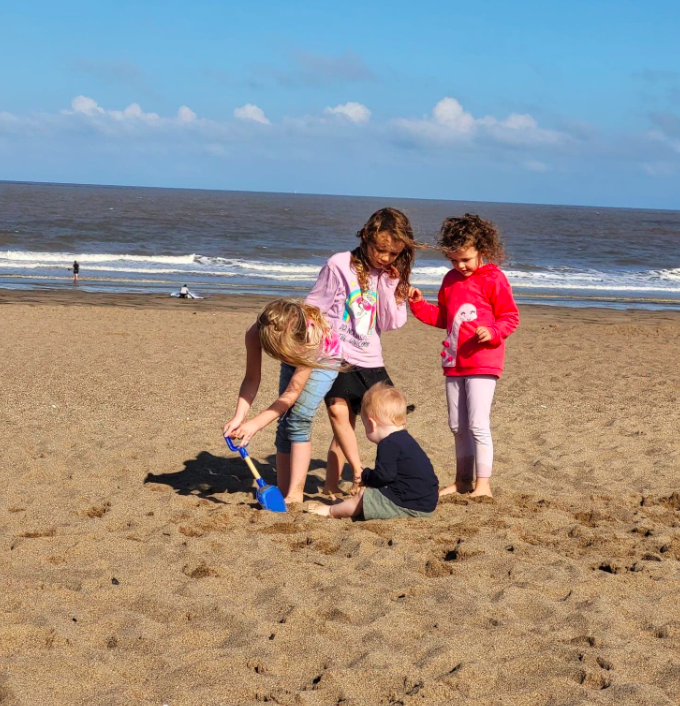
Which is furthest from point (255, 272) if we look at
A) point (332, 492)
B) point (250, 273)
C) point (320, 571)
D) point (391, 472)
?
point (320, 571)

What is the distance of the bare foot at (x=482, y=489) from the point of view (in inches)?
195

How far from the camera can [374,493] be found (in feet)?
14.5

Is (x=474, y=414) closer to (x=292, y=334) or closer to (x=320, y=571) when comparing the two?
(x=292, y=334)

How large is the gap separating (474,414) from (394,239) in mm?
1147

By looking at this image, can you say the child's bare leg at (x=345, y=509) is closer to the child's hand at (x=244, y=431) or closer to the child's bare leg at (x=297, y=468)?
the child's bare leg at (x=297, y=468)

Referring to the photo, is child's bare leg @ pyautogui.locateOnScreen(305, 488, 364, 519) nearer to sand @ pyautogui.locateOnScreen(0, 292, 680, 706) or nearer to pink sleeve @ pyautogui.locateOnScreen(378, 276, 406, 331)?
sand @ pyautogui.locateOnScreen(0, 292, 680, 706)

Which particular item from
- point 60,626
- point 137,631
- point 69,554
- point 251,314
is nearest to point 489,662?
point 137,631

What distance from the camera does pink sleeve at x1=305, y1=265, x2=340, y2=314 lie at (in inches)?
183

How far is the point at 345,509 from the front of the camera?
4484mm

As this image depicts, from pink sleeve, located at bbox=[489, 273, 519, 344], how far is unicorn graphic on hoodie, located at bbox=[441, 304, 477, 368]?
127 mm

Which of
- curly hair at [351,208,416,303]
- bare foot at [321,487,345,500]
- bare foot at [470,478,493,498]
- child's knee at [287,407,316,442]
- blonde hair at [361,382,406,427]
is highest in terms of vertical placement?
curly hair at [351,208,416,303]

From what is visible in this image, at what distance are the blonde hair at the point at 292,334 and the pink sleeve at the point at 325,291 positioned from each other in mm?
250

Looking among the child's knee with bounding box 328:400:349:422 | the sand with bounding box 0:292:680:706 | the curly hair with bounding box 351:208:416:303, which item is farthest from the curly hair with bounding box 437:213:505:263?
the sand with bounding box 0:292:680:706

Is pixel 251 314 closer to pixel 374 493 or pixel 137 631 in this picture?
pixel 374 493
